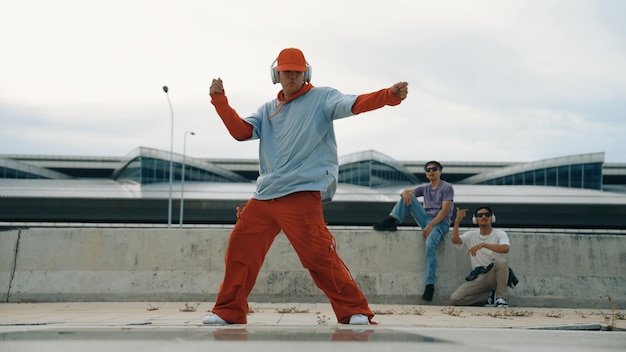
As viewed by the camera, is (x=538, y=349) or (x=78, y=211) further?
(x=78, y=211)

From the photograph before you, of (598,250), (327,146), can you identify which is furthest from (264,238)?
(598,250)

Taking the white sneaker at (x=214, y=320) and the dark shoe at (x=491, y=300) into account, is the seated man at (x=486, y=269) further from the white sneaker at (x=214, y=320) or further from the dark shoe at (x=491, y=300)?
the white sneaker at (x=214, y=320)

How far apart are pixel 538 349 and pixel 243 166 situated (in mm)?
58448

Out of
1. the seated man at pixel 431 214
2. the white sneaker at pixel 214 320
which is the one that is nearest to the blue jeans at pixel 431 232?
the seated man at pixel 431 214

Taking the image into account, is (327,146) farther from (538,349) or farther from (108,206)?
(108,206)

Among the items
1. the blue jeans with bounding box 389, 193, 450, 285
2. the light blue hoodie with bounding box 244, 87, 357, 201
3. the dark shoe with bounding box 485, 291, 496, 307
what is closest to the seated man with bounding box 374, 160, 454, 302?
the blue jeans with bounding box 389, 193, 450, 285

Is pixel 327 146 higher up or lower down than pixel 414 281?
higher up

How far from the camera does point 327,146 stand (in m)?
3.97

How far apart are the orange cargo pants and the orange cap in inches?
30.9

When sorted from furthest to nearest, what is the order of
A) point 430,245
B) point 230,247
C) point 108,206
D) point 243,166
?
point 243,166
point 108,206
point 430,245
point 230,247

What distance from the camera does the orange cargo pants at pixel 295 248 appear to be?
3754 mm

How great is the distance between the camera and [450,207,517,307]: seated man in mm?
6340

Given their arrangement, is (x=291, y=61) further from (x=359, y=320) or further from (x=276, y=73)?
(x=359, y=320)

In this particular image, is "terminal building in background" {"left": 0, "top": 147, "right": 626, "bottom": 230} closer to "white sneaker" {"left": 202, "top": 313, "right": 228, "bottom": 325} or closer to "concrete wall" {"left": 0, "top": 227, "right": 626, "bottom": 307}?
"concrete wall" {"left": 0, "top": 227, "right": 626, "bottom": 307}
